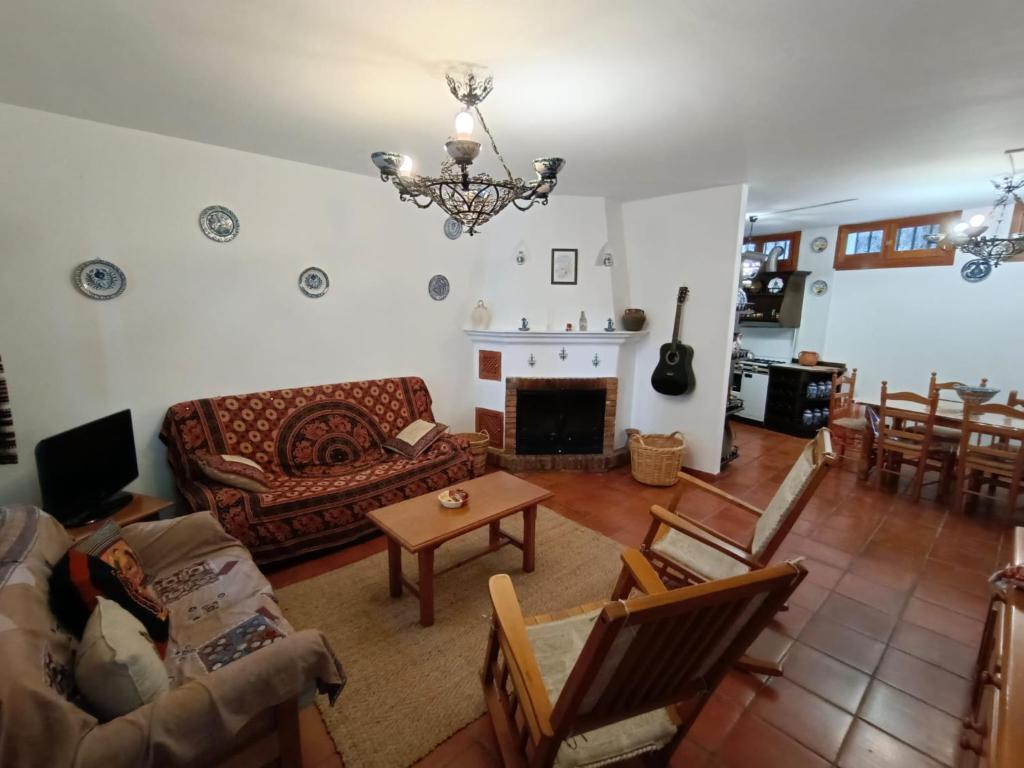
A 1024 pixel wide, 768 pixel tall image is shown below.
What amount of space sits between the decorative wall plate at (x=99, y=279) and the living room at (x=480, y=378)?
0.01 m

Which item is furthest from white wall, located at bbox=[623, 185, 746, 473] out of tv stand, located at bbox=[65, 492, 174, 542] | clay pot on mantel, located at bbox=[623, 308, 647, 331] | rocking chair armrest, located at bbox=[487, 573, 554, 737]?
tv stand, located at bbox=[65, 492, 174, 542]

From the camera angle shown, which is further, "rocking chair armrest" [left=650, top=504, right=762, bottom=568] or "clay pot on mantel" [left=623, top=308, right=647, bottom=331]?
"clay pot on mantel" [left=623, top=308, right=647, bottom=331]

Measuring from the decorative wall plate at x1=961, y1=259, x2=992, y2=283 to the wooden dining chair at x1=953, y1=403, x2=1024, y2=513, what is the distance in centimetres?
184

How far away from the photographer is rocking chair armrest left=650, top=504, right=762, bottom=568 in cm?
178

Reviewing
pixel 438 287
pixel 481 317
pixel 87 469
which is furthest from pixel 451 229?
pixel 87 469

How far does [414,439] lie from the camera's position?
329 centimetres

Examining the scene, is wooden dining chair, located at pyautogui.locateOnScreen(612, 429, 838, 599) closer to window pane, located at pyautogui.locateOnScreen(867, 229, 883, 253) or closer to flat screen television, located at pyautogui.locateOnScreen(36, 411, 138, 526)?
flat screen television, located at pyautogui.locateOnScreen(36, 411, 138, 526)

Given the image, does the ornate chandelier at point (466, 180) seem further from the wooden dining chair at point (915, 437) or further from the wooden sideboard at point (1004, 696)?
the wooden dining chair at point (915, 437)

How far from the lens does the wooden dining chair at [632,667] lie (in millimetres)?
901

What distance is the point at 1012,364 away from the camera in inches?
164

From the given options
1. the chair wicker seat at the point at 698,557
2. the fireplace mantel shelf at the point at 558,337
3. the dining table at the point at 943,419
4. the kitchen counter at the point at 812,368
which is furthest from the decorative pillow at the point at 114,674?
the kitchen counter at the point at 812,368

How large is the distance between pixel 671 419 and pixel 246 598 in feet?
11.4

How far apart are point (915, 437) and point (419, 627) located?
3.86 meters

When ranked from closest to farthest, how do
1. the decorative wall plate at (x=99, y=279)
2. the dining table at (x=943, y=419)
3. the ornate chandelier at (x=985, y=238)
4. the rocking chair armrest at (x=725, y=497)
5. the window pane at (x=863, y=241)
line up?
the rocking chair armrest at (x=725, y=497) → the decorative wall plate at (x=99, y=279) → the ornate chandelier at (x=985, y=238) → the dining table at (x=943, y=419) → the window pane at (x=863, y=241)
